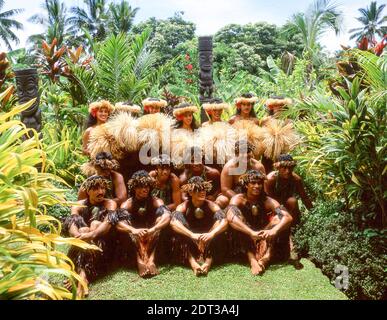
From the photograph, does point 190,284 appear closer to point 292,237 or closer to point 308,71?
point 292,237

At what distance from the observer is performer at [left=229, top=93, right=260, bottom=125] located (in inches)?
190

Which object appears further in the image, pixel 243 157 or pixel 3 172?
pixel 243 157

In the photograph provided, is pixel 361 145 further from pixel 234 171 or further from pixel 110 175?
pixel 110 175

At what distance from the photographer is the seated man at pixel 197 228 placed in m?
3.32

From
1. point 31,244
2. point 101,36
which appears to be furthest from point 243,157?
point 101,36

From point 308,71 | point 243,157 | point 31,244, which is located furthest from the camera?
point 308,71

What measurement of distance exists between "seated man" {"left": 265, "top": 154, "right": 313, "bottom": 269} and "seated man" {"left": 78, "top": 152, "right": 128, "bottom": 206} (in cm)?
134

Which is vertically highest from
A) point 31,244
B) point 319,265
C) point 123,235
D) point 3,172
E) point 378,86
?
point 378,86

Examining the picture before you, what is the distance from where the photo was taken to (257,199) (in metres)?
3.57

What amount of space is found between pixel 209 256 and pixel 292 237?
98 centimetres

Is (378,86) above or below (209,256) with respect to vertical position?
above

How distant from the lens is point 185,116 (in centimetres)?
445

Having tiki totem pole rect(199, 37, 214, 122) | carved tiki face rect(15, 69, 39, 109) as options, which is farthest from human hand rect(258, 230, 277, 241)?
tiki totem pole rect(199, 37, 214, 122)

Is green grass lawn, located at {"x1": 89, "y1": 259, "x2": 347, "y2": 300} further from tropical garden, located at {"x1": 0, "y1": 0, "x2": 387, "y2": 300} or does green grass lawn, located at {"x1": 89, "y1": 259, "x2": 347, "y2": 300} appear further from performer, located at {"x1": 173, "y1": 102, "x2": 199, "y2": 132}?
performer, located at {"x1": 173, "y1": 102, "x2": 199, "y2": 132}
